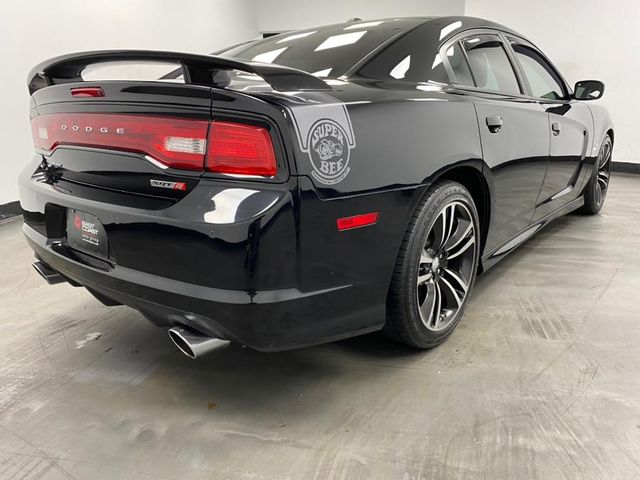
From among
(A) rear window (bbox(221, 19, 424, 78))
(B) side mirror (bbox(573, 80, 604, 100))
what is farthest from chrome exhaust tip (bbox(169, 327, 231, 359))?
(B) side mirror (bbox(573, 80, 604, 100))

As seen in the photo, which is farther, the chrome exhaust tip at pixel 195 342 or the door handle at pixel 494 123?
the door handle at pixel 494 123

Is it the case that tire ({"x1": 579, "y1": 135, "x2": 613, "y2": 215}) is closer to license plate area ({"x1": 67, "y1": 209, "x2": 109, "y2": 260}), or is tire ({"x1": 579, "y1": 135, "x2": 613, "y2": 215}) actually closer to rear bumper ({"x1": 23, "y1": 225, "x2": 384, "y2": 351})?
rear bumper ({"x1": 23, "y1": 225, "x2": 384, "y2": 351})

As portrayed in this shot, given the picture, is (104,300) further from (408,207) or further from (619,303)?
(619,303)

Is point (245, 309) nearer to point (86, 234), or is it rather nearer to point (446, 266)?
point (86, 234)

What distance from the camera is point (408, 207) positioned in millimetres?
1636

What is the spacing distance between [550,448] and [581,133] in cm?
240

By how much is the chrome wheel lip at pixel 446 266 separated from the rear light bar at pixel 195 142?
74 cm

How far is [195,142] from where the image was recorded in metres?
1.33

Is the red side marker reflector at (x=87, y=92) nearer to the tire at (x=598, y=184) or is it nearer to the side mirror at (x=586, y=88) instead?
the side mirror at (x=586, y=88)

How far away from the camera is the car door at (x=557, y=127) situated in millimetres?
2768

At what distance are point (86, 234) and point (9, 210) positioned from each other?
3.34m

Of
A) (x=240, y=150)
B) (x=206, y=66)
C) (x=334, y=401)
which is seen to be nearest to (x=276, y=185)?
(x=240, y=150)

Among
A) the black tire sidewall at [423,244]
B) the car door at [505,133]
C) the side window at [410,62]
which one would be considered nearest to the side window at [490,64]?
the car door at [505,133]

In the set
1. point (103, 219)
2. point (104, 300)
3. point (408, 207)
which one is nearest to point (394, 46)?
point (408, 207)
